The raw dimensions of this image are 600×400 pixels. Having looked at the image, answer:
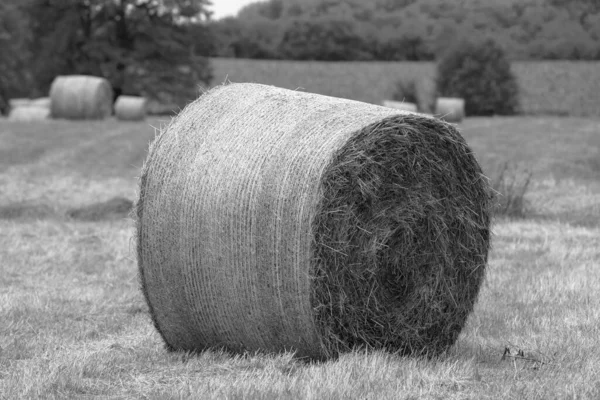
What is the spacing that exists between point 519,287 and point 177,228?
12.4 feet

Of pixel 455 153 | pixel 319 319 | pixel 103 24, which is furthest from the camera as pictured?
pixel 103 24

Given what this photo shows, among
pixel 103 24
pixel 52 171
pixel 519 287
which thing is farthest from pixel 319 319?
pixel 103 24

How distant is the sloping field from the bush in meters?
1.95

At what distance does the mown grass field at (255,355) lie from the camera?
17.0 ft

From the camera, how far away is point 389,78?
53281 mm

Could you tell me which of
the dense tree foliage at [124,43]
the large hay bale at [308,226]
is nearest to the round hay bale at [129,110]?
the dense tree foliage at [124,43]

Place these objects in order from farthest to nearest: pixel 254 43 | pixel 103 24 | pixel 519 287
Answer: pixel 254 43 < pixel 103 24 < pixel 519 287

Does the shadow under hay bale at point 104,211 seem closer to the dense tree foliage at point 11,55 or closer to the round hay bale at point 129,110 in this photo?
the round hay bale at point 129,110

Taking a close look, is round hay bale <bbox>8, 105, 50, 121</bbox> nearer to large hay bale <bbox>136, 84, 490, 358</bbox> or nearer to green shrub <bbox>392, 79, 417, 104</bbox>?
green shrub <bbox>392, 79, 417, 104</bbox>

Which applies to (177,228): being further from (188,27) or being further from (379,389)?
(188,27)

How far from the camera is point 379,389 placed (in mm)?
5102

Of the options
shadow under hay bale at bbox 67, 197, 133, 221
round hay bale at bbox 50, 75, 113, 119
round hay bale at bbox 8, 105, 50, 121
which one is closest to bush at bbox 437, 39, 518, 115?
round hay bale at bbox 50, 75, 113, 119

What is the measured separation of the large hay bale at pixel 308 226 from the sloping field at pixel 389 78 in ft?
138

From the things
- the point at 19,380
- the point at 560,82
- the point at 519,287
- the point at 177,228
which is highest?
the point at 177,228
